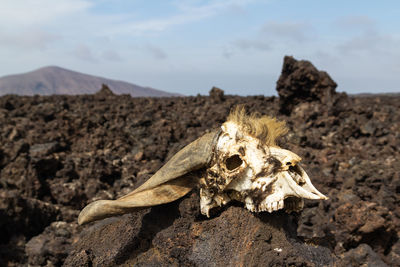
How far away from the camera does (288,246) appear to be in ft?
9.15

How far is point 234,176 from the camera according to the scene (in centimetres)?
275

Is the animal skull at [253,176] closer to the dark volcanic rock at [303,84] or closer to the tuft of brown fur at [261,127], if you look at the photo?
the tuft of brown fur at [261,127]

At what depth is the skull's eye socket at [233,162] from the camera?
9.25ft

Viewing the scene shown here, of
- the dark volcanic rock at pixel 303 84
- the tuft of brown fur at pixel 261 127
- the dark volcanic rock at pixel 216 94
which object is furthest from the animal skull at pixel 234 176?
the dark volcanic rock at pixel 216 94

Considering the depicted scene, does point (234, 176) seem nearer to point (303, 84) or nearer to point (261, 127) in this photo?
point (261, 127)

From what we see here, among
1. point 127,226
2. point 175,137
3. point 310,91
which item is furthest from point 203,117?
point 127,226

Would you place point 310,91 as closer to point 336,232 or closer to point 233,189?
point 336,232

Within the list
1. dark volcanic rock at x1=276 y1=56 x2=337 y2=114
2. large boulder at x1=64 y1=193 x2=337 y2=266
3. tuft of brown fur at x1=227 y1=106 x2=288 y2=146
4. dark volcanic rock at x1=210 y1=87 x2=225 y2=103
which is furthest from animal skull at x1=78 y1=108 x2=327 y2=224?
dark volcanic rock at x1=210 y1=87 x2=225 y2=103

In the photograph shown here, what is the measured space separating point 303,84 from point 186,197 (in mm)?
11252

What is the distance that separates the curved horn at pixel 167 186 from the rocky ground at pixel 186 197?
0.16 meters

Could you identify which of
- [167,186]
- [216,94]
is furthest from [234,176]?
[216,94]

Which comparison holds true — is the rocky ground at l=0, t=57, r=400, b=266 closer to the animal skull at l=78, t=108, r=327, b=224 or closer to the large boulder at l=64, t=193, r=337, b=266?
the large boulder at l=64, t=193, r=337, b=266

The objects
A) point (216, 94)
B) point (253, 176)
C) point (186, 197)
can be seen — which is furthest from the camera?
point (216, 94)

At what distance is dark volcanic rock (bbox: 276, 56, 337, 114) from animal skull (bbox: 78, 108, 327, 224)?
10.9 meters
